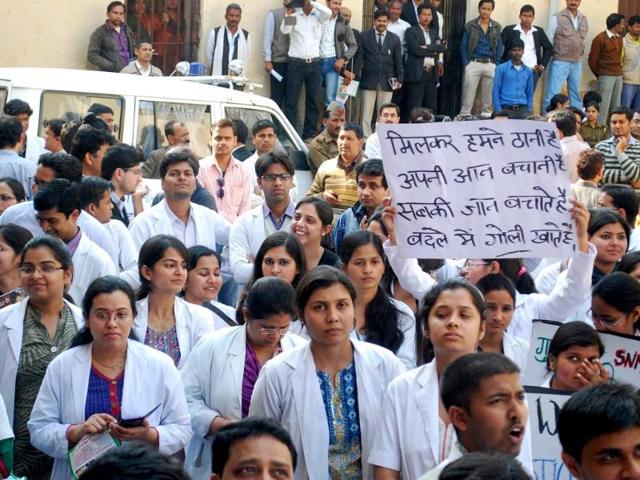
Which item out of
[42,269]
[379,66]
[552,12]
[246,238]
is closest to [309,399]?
[42,269]

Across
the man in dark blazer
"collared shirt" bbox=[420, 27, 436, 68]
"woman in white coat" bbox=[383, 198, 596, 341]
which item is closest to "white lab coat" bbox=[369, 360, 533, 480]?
"woman in white coat" bbox=[383, 198, 596, 341]

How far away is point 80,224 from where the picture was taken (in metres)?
7.88

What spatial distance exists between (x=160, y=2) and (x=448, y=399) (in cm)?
1367

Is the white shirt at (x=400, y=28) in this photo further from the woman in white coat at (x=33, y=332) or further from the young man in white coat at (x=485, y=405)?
the young man in white coat at (x=485, y=405)

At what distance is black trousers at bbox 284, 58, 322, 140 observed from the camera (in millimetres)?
17578

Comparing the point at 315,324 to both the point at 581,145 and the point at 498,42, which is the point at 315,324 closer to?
the point at 581,145

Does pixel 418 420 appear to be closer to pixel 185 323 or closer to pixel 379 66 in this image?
pixel 185 323

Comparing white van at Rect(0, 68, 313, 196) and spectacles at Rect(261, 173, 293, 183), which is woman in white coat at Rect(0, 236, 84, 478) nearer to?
spectacles at Rect(261, 173, 293, 183)

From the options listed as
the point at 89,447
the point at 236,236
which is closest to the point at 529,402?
the point at 89,447

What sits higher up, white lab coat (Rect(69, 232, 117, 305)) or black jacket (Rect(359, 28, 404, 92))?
black jacket (Rect(359, 28, 404, 92))

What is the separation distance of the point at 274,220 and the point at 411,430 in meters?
3.79

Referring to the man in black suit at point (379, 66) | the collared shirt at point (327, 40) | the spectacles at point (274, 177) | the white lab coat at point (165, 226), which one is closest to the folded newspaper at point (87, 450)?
the white lab coat at point (165, 226)

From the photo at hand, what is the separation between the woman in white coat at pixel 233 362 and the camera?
5805 mm

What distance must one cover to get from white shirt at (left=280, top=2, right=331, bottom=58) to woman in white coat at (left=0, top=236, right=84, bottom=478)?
11297 millimetres
